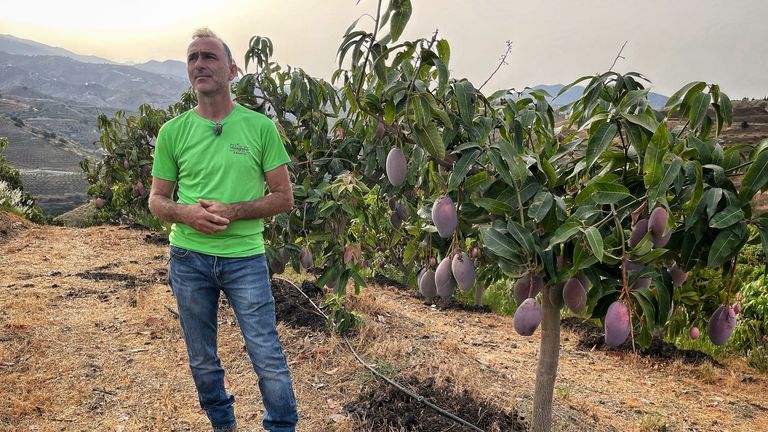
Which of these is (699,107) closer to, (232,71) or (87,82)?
(232,71)

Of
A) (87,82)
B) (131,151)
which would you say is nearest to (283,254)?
(131,151)

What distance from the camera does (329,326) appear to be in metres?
3.26

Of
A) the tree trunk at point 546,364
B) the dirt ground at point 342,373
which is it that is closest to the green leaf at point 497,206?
the tree trunk at point 546,364

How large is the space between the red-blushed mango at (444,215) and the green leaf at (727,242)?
0.60 meters

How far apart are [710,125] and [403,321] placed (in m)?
2.93

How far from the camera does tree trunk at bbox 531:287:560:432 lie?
1677 mm

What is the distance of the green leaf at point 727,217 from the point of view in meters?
1.13

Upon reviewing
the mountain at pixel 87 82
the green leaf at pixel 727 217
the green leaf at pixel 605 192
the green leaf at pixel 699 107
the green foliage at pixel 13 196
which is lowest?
the green foliage at pixel 13 196

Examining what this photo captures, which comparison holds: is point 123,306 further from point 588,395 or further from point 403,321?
point 588,395

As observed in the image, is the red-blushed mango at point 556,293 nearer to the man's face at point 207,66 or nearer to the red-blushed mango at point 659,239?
the red-blushed mango at point 659,239

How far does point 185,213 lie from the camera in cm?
163

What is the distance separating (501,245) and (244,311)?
Result: 87 cm

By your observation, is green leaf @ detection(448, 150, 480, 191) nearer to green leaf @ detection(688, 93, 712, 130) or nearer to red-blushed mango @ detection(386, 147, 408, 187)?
red-blushed mango @ detection(386, 147, 408, 187)

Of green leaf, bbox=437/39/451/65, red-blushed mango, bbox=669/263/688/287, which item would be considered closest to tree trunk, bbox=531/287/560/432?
red-blushed mango, bbox=669/263/688/287
